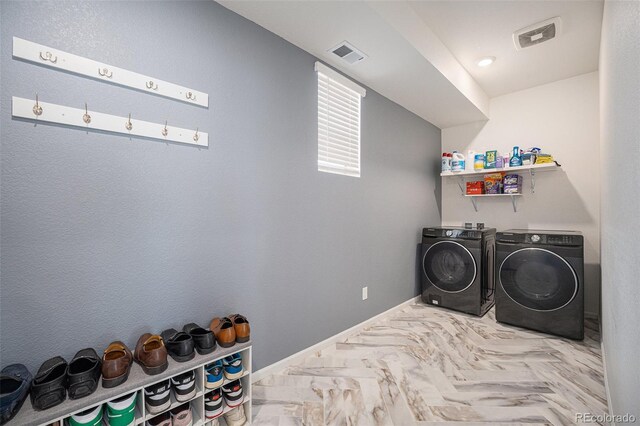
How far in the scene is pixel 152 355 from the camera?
108cm

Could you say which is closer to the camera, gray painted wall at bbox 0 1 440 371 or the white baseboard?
gray painted wall at bbox 0 1 440 371

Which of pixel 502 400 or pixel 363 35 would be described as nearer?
pixel 502 400

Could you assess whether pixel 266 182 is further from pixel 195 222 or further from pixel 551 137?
pixel 551 137

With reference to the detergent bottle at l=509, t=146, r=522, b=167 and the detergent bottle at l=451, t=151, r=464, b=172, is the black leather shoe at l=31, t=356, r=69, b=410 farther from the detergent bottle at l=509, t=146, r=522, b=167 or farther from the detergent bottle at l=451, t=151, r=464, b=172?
the detergent bottle at l=509, t=146, r=522, b=167

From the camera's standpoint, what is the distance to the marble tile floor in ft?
4.74

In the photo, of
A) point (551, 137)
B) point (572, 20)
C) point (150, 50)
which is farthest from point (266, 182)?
point (551, 137)

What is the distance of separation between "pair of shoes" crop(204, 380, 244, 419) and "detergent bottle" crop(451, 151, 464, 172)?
308 centimetres

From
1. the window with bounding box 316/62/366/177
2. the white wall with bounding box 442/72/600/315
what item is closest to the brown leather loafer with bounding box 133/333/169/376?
the window with bounding box 316/62/366/177

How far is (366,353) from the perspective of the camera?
2064 millimetres

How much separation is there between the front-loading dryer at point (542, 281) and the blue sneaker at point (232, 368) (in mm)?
→ 2413

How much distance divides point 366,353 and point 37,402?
5.94ft

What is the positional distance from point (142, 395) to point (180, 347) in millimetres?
196

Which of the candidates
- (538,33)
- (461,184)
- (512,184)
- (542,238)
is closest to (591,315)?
(542,238)

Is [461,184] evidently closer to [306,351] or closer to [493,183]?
[493,183]
